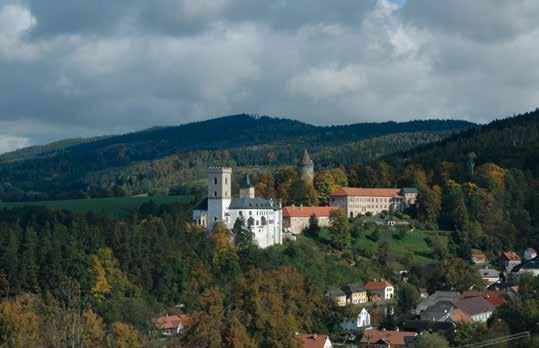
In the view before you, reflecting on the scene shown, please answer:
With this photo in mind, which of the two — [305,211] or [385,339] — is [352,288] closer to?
[305,211]

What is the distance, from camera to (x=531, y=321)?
188 feet

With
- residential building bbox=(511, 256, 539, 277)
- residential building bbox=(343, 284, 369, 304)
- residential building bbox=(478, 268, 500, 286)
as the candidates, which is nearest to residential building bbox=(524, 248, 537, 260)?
residential building bbox=(511, 256, 539, 277)

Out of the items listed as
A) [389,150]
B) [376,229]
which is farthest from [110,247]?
[389,150]

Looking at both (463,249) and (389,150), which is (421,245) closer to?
(463,249)

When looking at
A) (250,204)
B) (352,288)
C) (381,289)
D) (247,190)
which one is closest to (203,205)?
(250,204)

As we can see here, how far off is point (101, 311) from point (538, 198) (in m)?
54.7

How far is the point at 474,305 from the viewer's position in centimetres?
7362

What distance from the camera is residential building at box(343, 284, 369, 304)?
8344 cm

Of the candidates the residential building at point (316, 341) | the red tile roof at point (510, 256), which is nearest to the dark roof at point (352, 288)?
the red tile roof at point (510, 256)

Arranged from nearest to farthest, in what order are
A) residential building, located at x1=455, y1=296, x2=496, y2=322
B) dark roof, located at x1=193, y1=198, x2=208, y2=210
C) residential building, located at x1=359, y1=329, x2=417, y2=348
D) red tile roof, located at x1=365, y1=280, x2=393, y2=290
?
residential building, located at x1=359, y1=329, x2=417, y2=348 < residential building, located at x1=455, y1=296, x2=496, y2=322 < red tile roof, located at x1=365, y1=280, x2=393, y2=290 < dark roof, located at x1=193, y1=198, x2=208, y2=210

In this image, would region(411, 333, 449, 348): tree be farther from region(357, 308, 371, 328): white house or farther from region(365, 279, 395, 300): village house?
region(365, 279, 395, 300): village house

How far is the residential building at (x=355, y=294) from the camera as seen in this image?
8344 cm

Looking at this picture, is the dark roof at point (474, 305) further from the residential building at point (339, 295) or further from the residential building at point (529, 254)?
the residential building at point (529, 254)

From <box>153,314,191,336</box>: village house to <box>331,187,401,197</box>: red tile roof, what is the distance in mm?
39897
